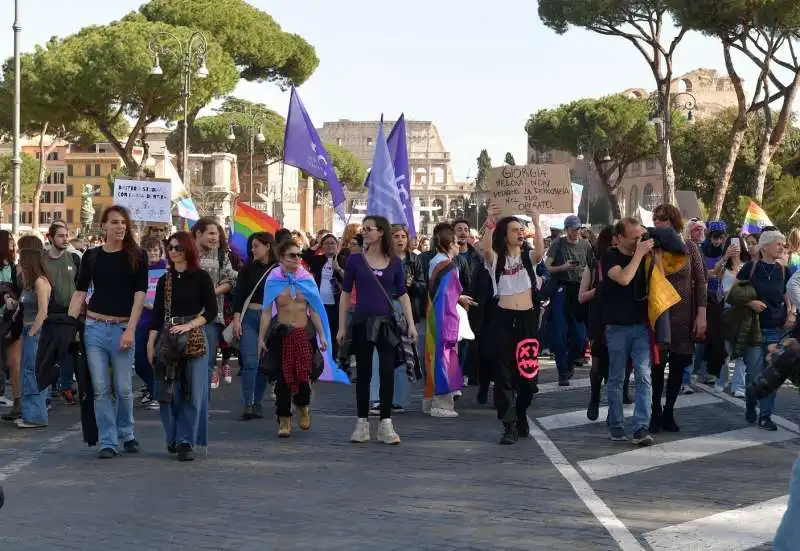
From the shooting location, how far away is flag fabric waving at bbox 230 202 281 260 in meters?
15.6

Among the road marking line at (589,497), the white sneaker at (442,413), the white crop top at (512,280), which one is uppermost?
the white crop top at (512,280)

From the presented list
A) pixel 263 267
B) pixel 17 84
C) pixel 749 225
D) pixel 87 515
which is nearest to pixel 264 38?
pixel 17 84

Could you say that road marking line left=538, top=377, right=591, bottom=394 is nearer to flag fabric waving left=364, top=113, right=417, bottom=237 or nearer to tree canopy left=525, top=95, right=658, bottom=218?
flag fabric waving left=364, top=113, right=417, bottom=237

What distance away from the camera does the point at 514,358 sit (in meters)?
10.2

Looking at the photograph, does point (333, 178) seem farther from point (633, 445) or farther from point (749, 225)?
point (633, 445)

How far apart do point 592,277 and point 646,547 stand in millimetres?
5682

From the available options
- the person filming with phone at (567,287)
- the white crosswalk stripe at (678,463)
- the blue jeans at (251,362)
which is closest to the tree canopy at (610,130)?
the person filming with phone at (567,287)

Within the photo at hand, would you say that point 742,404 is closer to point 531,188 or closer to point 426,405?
A: point 426,405

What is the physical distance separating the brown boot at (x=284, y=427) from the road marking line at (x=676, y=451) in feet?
7.41

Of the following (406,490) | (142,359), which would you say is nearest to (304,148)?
(142,359)

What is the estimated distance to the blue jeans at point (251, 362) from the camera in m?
11.8

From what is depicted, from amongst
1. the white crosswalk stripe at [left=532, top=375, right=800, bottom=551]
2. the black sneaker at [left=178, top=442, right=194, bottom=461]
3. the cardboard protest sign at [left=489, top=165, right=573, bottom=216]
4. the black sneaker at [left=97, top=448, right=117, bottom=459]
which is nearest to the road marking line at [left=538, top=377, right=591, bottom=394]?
the white crosswalk stripe at [left=532, top=375, right=800, bottom=551]

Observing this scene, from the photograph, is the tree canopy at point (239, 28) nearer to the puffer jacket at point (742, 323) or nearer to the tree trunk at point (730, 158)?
the tree trunk at point (730, 158)

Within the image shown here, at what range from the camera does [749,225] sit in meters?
19.8
